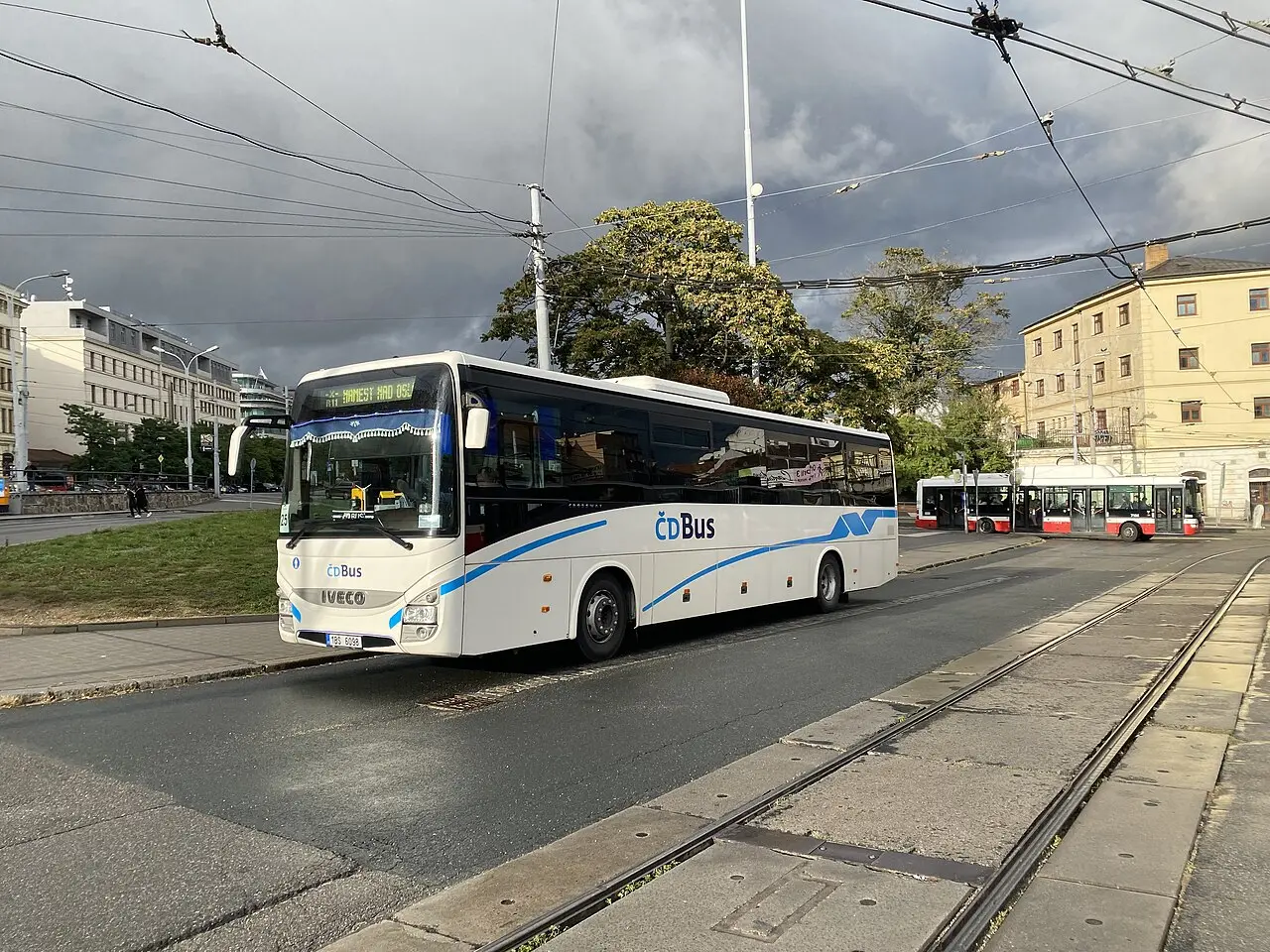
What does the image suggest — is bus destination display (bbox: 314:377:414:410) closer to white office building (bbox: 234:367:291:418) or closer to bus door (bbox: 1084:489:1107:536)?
bus door (bbox: 1084:489:1107:536)

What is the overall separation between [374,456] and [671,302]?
Answer: 17.7 m

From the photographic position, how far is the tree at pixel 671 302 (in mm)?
24969

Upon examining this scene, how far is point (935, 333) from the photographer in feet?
174

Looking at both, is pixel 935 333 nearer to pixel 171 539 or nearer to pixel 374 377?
pixel 171 539

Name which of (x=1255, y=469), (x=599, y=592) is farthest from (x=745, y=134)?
(x=1255, y=469)

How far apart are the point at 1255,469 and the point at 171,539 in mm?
58565

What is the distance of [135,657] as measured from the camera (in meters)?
10.3

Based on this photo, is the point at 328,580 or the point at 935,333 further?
the point at 935,333

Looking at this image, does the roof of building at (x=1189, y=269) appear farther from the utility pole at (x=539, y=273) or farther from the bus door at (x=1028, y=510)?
the utility pole at (x=539, y=273)

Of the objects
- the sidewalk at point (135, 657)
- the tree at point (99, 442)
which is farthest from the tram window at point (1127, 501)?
the tree at point (99, 442)

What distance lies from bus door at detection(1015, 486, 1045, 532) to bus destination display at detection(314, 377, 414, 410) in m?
41.3

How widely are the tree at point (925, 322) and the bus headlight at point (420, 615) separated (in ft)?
151

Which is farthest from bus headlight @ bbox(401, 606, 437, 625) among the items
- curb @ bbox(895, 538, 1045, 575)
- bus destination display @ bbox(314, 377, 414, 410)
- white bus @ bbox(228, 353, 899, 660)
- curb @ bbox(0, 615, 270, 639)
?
curb @ bbox(895, 538, 1045, 575)

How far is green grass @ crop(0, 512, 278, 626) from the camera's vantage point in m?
12.8
